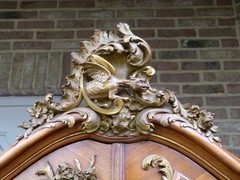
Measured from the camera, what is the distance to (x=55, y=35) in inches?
89.1

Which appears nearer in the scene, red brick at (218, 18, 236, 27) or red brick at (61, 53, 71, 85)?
red brick at (61, 53, 71, 85)

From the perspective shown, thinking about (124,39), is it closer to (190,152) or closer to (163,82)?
(190,152)

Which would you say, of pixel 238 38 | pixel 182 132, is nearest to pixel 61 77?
pixel 238 38

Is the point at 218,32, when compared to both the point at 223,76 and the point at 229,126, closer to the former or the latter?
the point at 223,76

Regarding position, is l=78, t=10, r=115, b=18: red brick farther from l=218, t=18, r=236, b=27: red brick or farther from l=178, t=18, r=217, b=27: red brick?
l=218, t=18, r=236, b=27: red brick

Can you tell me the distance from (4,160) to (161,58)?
4.15 feet

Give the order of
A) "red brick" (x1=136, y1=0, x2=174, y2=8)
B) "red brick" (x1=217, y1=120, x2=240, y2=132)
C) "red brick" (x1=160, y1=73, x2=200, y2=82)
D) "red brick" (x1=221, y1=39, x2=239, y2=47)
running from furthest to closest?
"red brick" (x1=136, y1=0, x2=174, y2=8), "red brick" (x1=221, y1=39, x2=239, y2=47), "red brick" (x1=160, y1=73, x2=200, y2=82), "red brick" (x1=217, y1=120, x2=240, y2=132)

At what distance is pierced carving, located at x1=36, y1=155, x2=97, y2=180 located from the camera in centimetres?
107

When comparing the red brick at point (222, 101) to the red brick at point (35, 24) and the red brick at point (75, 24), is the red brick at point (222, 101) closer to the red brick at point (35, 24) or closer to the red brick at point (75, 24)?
the red brick at point (75, 24)

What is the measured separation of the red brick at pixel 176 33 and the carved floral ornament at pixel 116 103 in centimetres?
112

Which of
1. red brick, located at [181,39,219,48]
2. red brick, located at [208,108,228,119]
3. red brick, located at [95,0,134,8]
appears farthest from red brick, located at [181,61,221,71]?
red brick, located at [95,0,134,8]

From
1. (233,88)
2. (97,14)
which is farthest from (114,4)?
(233,88)

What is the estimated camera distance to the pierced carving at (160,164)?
1093 mm

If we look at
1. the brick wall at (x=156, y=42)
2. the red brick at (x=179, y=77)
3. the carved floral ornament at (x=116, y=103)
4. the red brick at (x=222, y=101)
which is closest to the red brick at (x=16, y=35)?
the brick wall at (x=156, y=42)
